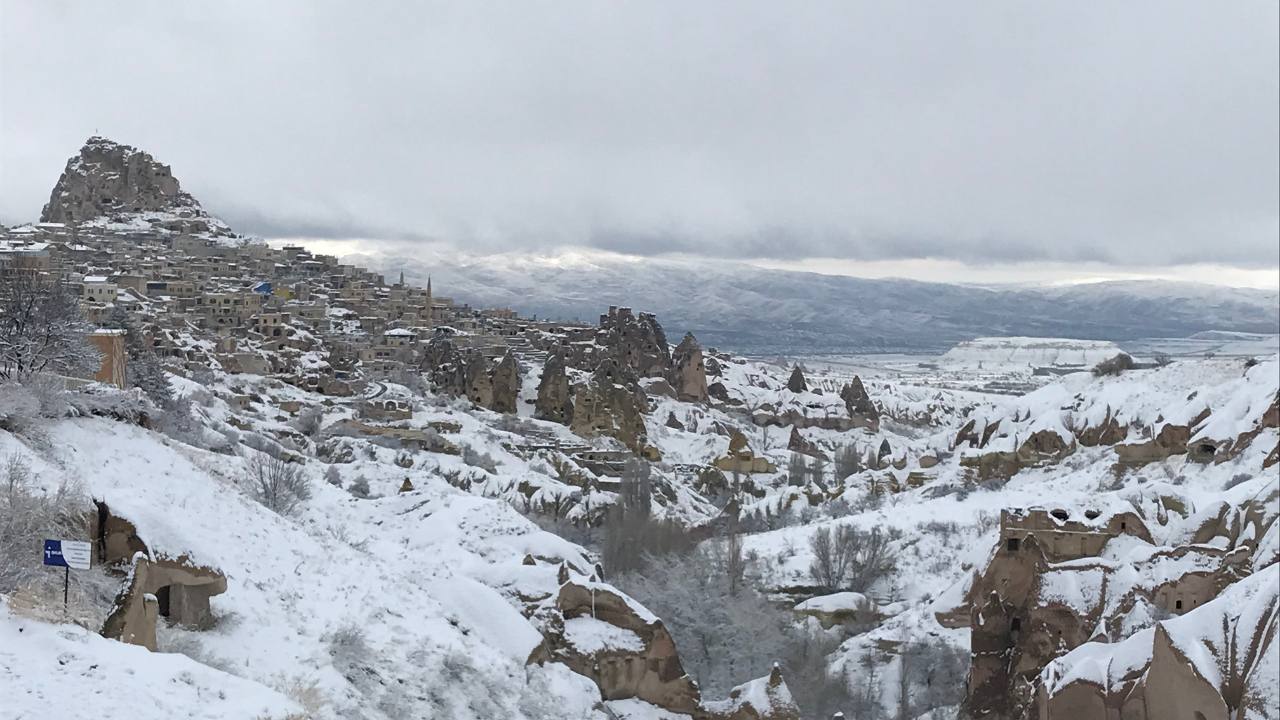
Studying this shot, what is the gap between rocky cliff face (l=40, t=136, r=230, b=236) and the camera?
125 m

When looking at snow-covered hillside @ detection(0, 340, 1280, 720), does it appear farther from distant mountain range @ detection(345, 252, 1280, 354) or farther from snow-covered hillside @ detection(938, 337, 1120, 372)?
snow-covered hillside @ detection(938, 337, 1120, 372)

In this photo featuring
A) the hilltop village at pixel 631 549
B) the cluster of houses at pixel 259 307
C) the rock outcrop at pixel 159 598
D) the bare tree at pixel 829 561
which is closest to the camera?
the rock outcrop at pixel 159 598

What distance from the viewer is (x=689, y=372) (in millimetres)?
88938

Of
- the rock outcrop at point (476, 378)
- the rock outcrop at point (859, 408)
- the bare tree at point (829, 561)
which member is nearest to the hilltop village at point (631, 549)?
the bare tree at point (829, 561)

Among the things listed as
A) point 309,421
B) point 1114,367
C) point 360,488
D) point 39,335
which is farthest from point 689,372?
point 39,335

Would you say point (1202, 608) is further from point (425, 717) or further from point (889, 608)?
point (889, 608)

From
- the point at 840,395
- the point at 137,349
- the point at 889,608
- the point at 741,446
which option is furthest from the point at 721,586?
the point at 840,395

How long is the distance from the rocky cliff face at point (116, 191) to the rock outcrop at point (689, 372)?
6282 centimetres

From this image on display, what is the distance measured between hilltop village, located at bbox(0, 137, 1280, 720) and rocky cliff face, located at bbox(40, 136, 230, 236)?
59156mm

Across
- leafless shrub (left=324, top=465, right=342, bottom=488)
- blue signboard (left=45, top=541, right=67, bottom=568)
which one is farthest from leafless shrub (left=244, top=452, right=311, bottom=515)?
blue signboard (left=45, top=541, right=67, bottom=568)

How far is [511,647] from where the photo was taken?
19.4 meters

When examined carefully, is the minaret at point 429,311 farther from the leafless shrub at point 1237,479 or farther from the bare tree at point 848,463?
the leafless shrub at point 1237,479

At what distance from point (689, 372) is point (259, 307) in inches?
1338

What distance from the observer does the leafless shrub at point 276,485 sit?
24.5m
